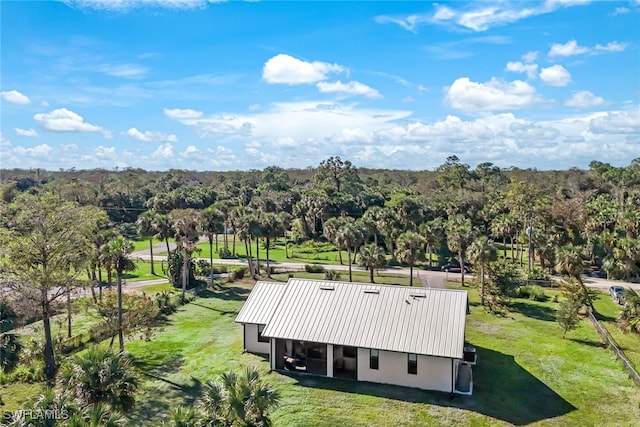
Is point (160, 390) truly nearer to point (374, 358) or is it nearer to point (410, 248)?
point (374, 358)

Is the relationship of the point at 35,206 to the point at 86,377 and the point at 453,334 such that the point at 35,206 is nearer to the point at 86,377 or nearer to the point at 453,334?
the point at 86,377

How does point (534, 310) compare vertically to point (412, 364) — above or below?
below

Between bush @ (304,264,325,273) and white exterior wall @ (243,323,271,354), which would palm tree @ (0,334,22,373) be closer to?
white exterior wall @ (243,323,271,354)

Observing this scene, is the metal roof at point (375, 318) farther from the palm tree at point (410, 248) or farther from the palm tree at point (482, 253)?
the palm tree at point (410, 248)

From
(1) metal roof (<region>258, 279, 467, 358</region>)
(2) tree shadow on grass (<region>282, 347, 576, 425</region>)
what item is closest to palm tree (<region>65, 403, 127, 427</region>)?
(2) tree shadow on grass (<region>282, 347, 576, 425</region>)

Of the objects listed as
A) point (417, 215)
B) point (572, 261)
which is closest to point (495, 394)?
point (572, 261)

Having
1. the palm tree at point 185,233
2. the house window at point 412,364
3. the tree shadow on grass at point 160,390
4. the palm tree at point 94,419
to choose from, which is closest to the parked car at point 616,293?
the house window at point 412,364

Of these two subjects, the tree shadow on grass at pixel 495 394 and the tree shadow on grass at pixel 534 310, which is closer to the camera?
the tree shadow on grass at pixel 495 394
